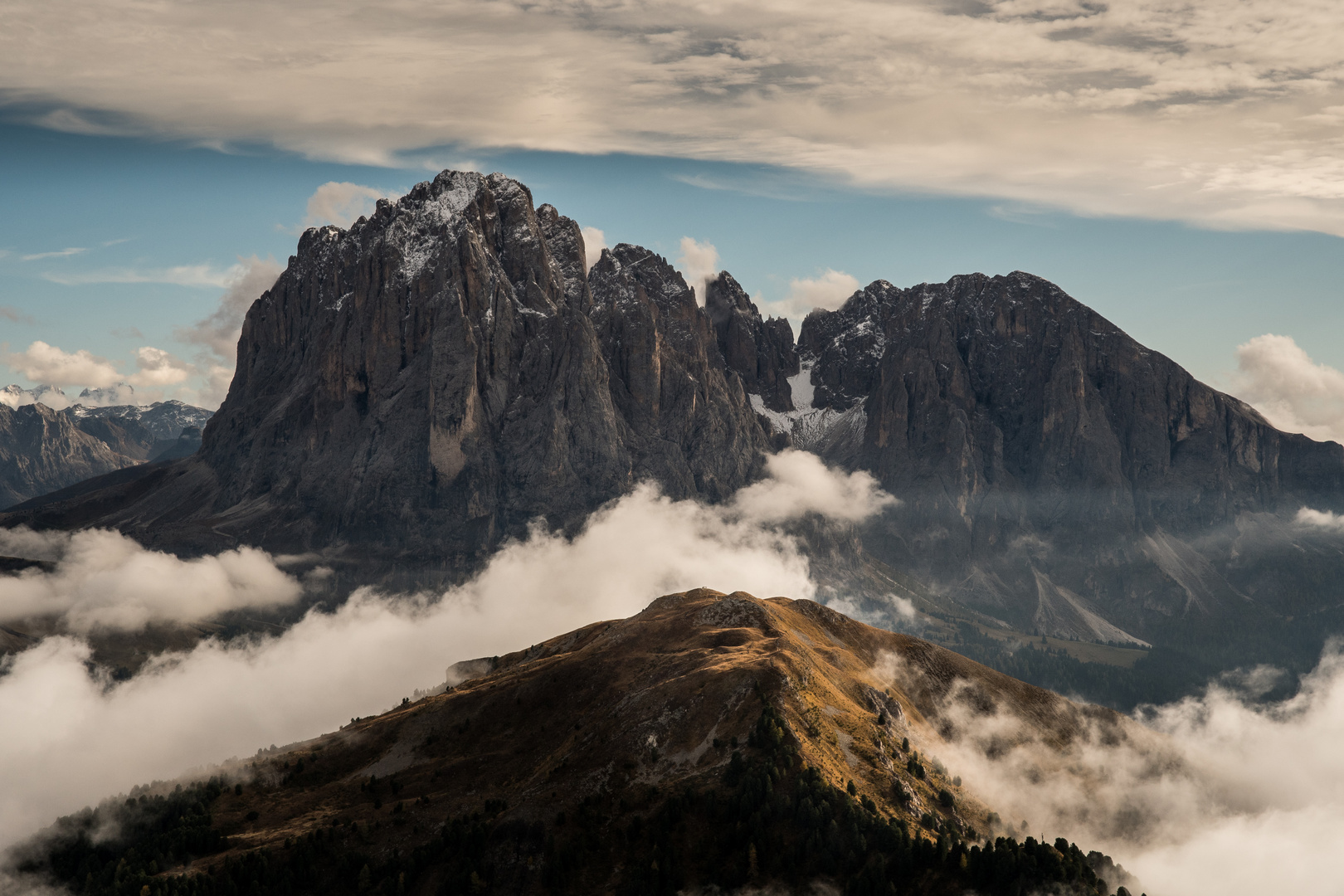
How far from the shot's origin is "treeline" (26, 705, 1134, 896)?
142 metres

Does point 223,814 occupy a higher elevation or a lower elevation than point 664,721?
lower

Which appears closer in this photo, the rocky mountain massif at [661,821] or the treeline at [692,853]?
the treeline at [692,853]

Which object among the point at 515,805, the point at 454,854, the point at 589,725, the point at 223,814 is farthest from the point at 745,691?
the point at 223,814

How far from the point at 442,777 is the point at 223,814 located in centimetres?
4443

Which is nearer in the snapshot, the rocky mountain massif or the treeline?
the treeline

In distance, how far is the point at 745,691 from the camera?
594ft

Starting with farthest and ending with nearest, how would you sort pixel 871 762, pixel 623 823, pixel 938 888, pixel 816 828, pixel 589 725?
pixel 589 725
pixel 871 762
pixel 623 823
pixel 816 828
pixel 938 888

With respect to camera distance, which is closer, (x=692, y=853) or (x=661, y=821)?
(x=692, y=853)

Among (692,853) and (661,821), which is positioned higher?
(661,821)

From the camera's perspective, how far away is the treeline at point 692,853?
142m

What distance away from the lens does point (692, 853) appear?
152 meters

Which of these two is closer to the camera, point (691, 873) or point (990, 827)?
point (691, 873)

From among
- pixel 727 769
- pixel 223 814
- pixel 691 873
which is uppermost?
pixel 727 769

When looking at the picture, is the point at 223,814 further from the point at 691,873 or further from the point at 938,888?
the point at 938,888
